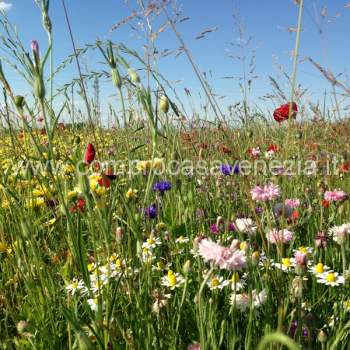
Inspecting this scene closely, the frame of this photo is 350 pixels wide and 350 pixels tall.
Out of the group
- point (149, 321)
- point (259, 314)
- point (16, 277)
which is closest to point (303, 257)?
point (259, 314)

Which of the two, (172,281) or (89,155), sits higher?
(89,155)

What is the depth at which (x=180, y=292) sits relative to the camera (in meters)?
1.12

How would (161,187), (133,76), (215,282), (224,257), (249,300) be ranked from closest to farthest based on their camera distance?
(224,257) → (133,76) → (249,300) → (215,282) → (161,187)

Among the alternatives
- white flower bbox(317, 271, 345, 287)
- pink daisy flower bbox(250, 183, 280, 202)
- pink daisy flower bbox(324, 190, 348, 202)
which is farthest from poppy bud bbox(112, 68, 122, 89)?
pink daisy flower bbox(324, 190, 348, 202)

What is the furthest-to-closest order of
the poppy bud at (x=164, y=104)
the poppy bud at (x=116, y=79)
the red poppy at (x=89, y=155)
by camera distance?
the red poppy at (x=89, y=155), the poppy bud at (x=164, y=104), the poppy bud at (x=116, y=79)

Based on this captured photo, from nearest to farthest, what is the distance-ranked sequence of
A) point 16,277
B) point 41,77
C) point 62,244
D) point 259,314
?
point 41,77, point 259,314, point 16,277, point 62,244

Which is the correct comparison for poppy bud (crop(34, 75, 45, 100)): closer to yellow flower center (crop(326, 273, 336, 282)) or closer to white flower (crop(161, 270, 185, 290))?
white flower (crop(161, 270, 185, 290))

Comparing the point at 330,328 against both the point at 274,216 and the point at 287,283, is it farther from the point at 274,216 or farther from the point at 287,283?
the point at 274,216

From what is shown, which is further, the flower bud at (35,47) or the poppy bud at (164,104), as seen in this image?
the poppy bud at (164,104)

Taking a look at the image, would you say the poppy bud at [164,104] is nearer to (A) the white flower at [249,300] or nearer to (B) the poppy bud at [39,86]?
(B) the poppy bud at [39,86]

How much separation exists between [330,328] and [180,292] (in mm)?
398

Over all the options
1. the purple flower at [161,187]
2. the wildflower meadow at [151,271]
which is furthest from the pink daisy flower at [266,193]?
the purple flower at [161,187]

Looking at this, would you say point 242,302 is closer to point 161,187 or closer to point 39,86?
point 39,86

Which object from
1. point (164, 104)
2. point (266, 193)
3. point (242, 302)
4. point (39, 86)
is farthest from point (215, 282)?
point (39, 86)
